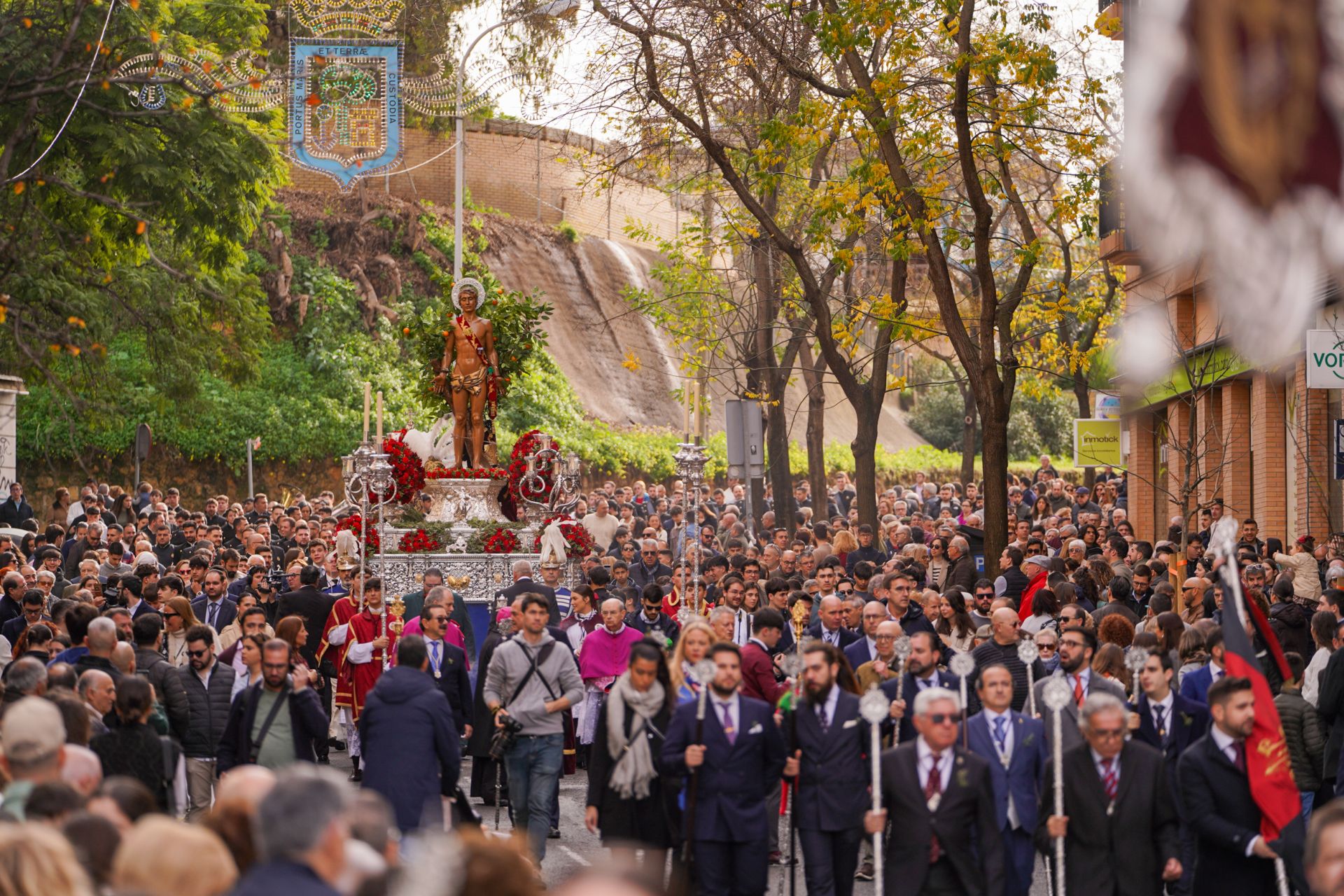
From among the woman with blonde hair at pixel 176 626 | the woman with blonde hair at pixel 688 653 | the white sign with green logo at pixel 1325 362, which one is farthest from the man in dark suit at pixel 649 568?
the woman with blonde hair at pixel 688 653

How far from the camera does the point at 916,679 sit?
34.9ft

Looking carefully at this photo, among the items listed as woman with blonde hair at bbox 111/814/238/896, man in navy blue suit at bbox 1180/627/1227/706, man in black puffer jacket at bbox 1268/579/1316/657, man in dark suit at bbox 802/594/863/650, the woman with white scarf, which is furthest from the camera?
man in black puffer jacket at bbox 1268/579/1316/657

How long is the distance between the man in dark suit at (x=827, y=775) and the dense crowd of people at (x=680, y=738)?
1cm

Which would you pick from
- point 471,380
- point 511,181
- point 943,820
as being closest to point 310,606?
point 471,380

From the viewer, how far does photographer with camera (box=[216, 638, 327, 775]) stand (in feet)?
34.6

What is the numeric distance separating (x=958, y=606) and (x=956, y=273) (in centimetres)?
3657

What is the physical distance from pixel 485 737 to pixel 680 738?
4352 millimetres

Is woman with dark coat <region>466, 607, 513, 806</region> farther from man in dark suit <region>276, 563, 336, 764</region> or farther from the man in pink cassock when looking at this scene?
man in dark suit <region>276, 563, 336, 764</region>

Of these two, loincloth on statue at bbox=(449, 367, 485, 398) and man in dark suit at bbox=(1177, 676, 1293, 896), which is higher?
loincloth on statue at bbox=(449, 367, 485, 398)

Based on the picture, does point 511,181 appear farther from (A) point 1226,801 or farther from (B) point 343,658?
(A) point 1226,801

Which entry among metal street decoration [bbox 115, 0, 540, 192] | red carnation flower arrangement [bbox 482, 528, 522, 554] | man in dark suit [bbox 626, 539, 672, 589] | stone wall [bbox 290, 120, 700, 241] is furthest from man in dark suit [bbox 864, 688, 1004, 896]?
stone wall [bbox 290, 120, 700, 241]

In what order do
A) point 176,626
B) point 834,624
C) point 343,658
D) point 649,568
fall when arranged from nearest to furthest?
point 834,624 < point 176,626 < point 343,658 < point 649,568

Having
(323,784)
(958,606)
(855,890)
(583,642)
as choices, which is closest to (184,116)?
(583,642)

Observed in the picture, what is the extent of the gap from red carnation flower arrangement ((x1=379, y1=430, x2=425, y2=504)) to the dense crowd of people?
597 cm
